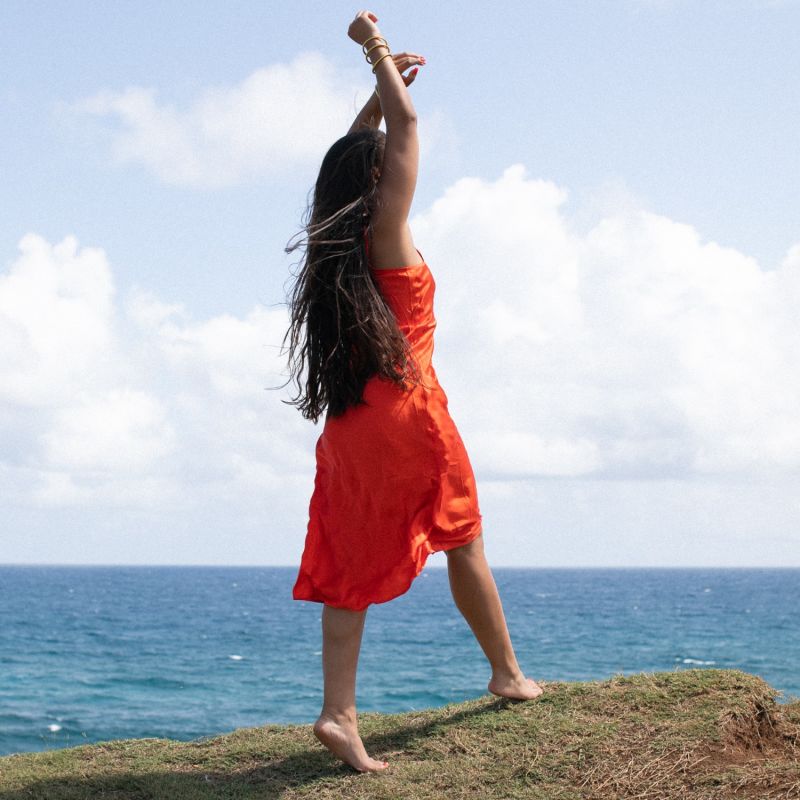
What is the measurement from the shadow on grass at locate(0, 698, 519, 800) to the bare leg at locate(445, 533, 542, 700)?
1.23 feet

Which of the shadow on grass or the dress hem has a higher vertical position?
the dress hem

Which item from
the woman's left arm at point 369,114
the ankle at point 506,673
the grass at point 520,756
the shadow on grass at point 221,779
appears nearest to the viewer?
the grass at point 520,756

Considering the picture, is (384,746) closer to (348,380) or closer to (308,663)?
(348,380)

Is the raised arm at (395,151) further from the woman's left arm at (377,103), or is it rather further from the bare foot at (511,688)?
the bare foot at (511,688)

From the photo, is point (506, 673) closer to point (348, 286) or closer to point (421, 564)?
point (421, 564)

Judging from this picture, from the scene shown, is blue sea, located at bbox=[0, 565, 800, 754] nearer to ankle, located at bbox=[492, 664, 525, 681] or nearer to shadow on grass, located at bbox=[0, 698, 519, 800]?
ankle, located at bbox=[492, 664, 525, 681]

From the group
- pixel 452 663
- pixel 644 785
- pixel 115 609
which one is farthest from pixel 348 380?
pixel 115 609

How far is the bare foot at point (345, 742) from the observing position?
4652 mm

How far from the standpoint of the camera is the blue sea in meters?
27.3

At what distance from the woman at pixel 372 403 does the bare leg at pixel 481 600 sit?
0.06 feet

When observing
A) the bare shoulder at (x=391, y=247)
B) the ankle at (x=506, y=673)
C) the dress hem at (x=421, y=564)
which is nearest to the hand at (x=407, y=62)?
the bare shoulder at (x=391, y=247)

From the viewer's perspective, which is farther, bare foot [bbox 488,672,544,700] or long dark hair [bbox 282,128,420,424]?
bare foot [bbox 488,672,544,700]

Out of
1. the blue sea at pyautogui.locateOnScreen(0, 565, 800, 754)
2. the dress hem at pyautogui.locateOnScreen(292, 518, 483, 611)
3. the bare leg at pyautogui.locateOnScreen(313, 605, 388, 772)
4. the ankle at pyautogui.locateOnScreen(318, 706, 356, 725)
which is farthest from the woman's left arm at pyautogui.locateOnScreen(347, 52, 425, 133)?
the blue sea at pyautogui.locateOnScreen(0, 565, 800, 754)

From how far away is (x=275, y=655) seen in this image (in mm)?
41781
